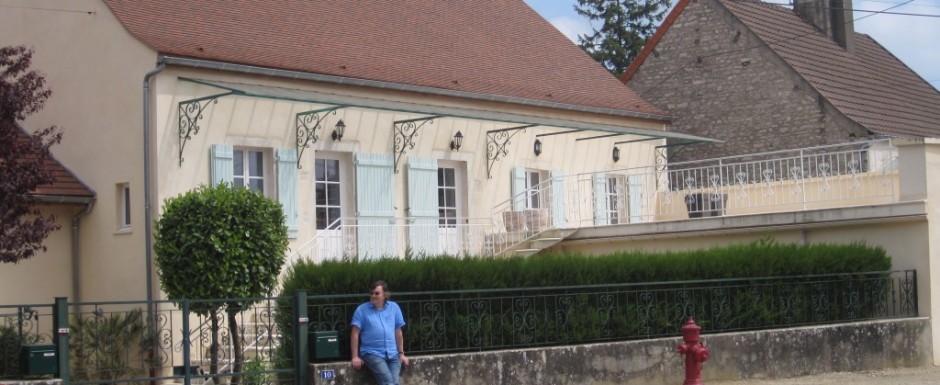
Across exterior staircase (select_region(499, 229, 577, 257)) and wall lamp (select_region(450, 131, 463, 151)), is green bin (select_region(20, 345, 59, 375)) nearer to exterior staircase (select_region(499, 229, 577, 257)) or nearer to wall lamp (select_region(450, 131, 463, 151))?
exterior staircase (select_region(499, 229, 577, 257))

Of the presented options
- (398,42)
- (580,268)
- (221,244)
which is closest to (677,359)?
(580,268)

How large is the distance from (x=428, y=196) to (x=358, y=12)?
150 inches

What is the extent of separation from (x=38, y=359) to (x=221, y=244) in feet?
11.1

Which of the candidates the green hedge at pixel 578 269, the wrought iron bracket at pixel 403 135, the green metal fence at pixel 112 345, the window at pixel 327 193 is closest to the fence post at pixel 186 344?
the green metal fence at pixel 112 345

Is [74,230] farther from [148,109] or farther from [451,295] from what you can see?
[451,295]

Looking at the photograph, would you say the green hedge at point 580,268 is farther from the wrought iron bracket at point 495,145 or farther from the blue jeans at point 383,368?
the wrought iron bracket at point 495,145

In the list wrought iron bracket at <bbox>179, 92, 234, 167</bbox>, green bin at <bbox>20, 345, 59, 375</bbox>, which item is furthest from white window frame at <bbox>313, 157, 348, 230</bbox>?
green bin at <bbox>20, 345, 59, 375</bbox>

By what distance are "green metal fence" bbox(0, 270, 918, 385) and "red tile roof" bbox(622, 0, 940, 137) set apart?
11.4m

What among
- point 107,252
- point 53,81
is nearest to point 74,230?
point 107,252

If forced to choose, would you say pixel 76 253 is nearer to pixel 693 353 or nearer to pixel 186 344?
pixel 186 344

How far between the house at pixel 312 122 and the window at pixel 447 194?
2 centimetres

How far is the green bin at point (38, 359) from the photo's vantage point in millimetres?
11477

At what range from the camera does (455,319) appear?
524 inches

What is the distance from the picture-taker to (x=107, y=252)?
1806 centimetres
